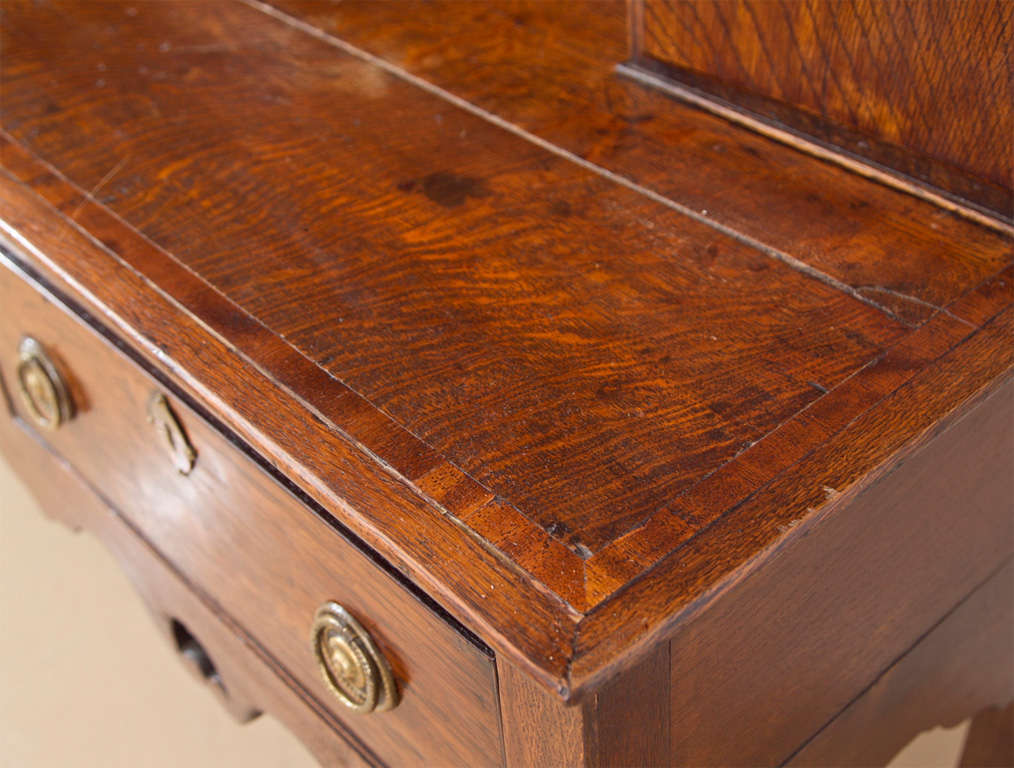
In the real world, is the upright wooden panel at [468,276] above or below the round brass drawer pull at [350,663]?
above

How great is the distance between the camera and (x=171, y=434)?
84 centimetres

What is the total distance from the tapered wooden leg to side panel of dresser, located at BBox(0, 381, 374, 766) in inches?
24.4

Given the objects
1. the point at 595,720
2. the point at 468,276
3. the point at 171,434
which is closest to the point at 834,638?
the point at 595,720

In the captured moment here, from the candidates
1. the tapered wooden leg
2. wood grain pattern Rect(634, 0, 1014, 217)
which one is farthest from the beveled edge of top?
the tapered wooden leg

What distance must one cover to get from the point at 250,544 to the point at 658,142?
42 centimetres

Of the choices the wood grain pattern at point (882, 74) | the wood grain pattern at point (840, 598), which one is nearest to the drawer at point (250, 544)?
the wood grain pattern at point (840, 598)

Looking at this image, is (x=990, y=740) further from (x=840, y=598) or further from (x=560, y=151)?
(x=560, y=151)

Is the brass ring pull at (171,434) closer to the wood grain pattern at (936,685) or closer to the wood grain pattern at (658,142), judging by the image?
the wood grain pattern at (658,142)

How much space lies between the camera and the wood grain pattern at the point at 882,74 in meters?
0.74

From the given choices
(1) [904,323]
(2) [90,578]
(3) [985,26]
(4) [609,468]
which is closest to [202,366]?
(4) [609,468]

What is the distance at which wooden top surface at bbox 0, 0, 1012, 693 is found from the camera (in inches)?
23.1

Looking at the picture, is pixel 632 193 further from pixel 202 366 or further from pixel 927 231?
pixel 202 366

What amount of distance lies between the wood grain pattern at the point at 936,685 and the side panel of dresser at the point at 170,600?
13.3 inches

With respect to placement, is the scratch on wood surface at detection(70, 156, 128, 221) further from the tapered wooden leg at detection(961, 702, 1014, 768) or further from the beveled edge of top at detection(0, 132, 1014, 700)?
the tapered wooden leg at detection(961, 702, 1014, 768)
